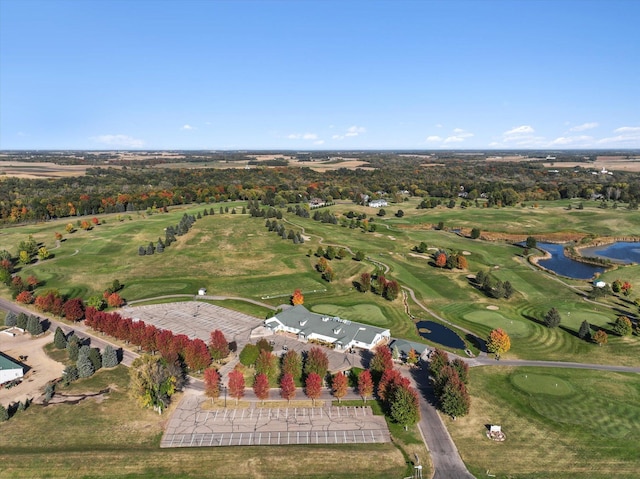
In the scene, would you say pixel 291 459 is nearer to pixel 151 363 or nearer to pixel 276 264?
pixel 151 363

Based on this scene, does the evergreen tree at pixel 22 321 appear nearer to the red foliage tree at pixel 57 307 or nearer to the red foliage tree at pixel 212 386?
the red foliage tree at pixel 57 307

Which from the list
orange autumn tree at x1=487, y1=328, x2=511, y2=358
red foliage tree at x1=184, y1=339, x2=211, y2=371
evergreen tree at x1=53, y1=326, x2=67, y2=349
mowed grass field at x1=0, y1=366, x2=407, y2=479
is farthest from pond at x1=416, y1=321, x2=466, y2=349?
evergreen tree at x1=53, y1=326, x2=67, y2=349

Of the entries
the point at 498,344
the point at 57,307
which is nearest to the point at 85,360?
the point at 57,307

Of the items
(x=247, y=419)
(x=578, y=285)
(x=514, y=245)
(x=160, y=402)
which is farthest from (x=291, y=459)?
(x=514, y=245)

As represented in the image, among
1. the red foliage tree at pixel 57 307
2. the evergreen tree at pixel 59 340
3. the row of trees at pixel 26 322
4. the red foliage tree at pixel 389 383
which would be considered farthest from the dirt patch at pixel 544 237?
the row of trees at pixel 26 322

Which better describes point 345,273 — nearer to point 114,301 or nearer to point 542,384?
point 114,301

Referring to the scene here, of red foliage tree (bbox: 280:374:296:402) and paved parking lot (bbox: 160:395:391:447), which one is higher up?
red foliage tree (bbox: 280:374:296:402)

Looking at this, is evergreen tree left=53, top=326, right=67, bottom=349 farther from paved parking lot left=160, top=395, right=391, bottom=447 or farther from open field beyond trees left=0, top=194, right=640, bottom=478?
paved parking lot left=160, top=395, right=391, bottom=447
